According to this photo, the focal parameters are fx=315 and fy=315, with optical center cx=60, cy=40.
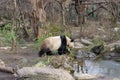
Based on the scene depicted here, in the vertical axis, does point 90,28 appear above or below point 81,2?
below

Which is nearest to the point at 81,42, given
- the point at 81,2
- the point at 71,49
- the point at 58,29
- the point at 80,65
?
the point at 58,29

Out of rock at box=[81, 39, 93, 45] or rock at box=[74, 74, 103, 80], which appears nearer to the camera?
rock at box=[74, 74, 103, 80]

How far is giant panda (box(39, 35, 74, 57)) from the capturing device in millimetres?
8877

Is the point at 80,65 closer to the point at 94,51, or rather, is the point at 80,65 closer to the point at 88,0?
the point at 94,51

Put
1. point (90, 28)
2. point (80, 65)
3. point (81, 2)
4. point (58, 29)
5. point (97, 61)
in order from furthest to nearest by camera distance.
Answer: point (81, 2)
point (90, 28)
point (58, 29)
point (97, 61)
point (80, 65)

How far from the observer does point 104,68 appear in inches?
Answer: 344

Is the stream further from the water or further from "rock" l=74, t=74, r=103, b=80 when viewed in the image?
"rock" l=74, t=74, r=103, b=80

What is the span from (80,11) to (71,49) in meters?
5.09

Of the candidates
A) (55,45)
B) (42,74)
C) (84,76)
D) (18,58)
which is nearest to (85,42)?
(55,45)

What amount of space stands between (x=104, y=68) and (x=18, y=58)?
93.9 inches

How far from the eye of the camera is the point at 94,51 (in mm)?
10211

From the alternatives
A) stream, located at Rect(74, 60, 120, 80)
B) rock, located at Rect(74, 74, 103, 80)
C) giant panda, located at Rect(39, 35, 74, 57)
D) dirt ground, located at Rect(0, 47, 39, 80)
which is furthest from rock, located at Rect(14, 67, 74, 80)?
giant panda, located at Rect(39, 35, 74, 57)

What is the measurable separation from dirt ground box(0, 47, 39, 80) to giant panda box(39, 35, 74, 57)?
1.16 feet

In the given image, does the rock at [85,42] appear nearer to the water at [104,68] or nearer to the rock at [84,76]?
the water at [104,68]
